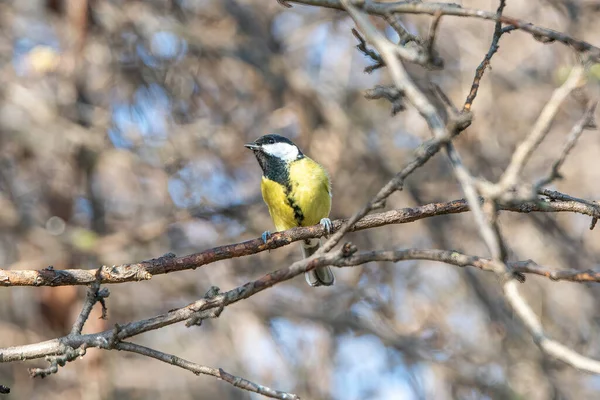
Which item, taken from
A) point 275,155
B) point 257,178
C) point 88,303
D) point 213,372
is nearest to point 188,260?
point 88,303

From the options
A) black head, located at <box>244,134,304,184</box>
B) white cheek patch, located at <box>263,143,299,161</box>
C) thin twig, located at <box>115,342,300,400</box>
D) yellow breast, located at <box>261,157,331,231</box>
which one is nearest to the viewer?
thin twig, located at <box>115,342,300,400</box>

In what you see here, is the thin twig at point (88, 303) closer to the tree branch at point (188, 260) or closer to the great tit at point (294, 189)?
the tree branch at point (188, 260)

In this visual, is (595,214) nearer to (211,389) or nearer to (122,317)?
(122,317)

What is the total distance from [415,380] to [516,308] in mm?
5267

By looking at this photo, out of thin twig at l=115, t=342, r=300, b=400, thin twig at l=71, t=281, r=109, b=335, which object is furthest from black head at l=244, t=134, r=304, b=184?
thin twig at l=115, t=342, r=300, b=400

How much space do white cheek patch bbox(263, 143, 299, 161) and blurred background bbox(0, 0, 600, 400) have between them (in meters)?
1.07

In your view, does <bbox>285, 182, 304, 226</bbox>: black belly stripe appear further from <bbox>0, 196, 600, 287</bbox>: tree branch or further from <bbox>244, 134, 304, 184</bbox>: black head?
<bbox>0, 196, 600, 287</bbox>: tree branch

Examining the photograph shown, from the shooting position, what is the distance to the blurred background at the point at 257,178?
20.2 ft

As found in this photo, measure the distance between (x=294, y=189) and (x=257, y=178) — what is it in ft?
8.79

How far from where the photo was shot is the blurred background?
6168mm

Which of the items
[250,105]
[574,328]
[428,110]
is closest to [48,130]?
[250,105]

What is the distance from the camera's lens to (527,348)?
5859mm

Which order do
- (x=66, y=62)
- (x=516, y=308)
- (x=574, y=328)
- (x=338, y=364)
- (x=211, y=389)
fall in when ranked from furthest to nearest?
(x=211, y=389) → (x=338, y=364) → (x=66, y=62) → (x=574, y=328) → (x=516, y=308)

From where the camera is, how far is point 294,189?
4.78 meters
